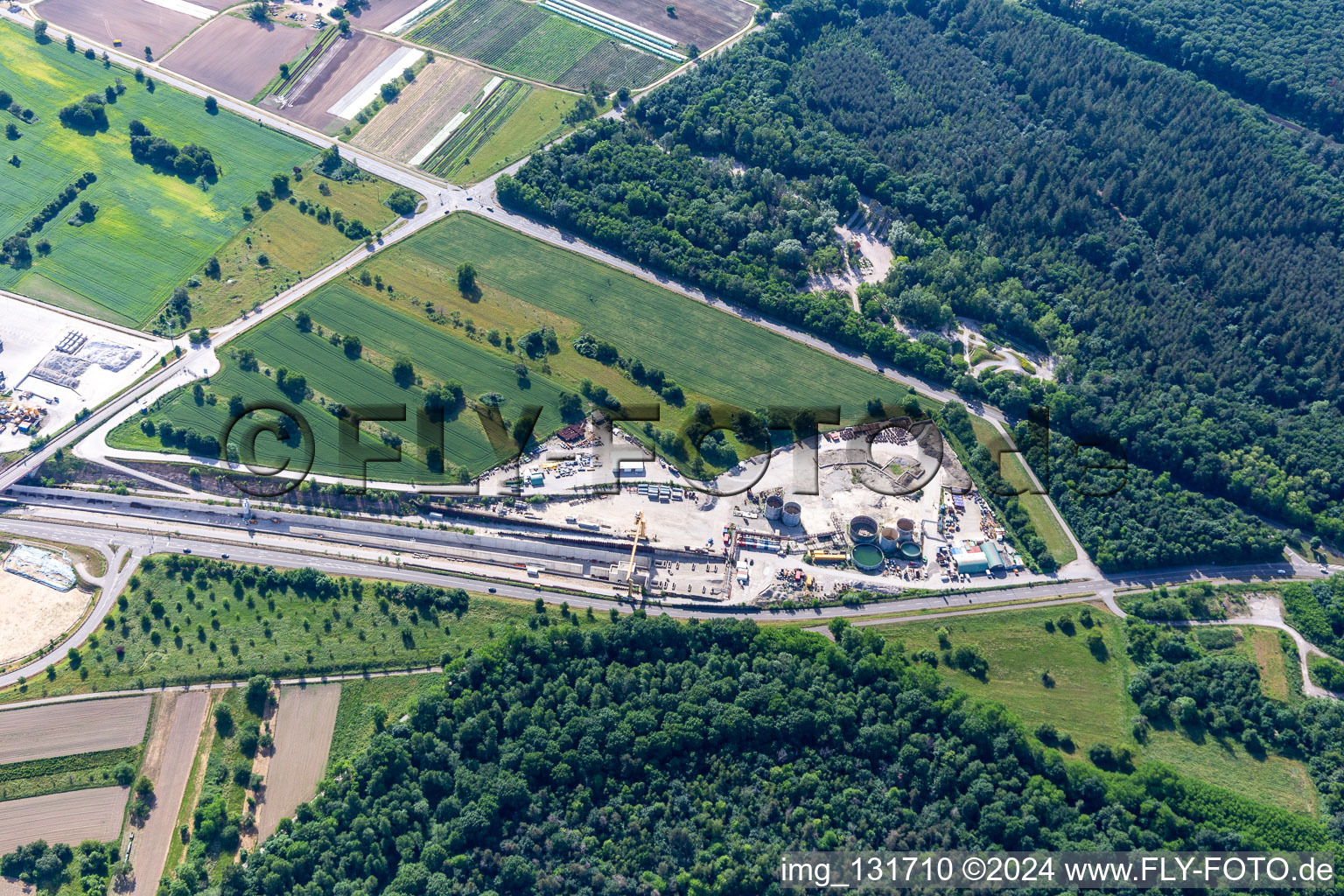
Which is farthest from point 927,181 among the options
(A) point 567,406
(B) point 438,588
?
(B) point 438,588

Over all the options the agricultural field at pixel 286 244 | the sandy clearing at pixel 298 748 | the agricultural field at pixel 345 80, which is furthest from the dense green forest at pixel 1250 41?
the sandy clearing at pixel 298 748

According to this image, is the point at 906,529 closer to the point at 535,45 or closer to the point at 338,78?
the point at 535,45

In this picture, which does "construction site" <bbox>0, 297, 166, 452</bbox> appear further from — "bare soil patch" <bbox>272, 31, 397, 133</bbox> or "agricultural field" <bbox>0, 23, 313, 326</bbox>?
"bare soil patch" <bbox>272, 31, 397, 133</bbox>

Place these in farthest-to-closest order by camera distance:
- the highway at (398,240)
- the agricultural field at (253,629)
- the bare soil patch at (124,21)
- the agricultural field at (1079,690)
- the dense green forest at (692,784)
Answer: the bare soil patch at (124,21)
the highway at (398,240)
the agricultural field at (253,629)
the agricultural field at (1079,690)
the dense green forest at (692,784)

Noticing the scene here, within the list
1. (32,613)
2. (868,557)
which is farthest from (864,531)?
(32,613)

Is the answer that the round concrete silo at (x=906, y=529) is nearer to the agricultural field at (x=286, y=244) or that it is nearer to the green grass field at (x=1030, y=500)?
the green grass field at (x=1030, y=500)

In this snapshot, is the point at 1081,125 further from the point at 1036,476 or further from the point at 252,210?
the point at 252,210
